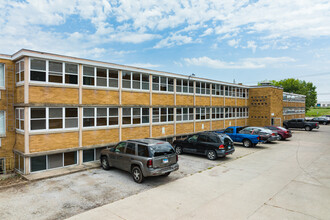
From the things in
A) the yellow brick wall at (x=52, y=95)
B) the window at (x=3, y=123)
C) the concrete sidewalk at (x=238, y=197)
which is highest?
the yellow brick wall at (x=52, y=95)

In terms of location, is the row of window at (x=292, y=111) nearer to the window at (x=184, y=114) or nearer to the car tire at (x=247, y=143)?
the car tire at (x=247, y=143)

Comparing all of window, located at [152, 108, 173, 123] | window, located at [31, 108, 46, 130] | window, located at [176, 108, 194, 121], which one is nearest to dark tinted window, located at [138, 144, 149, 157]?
window, located at [31, 108, 46, 130]

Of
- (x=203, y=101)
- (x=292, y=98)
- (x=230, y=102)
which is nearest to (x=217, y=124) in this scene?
(x=203, y=101)

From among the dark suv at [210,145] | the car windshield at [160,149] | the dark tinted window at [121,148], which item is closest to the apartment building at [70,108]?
the dark tinted window at [121,148]

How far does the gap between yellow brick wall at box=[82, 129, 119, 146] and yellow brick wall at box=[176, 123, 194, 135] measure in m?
6.75

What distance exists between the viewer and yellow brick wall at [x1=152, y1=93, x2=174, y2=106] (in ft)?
57.7

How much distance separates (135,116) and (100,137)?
319 centimetres

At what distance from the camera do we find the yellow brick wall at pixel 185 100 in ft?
65.5

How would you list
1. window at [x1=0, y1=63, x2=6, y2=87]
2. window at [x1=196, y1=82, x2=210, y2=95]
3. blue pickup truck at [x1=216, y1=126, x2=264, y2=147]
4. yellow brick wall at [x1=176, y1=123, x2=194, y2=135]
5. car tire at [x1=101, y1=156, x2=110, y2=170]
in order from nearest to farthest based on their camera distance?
1. car tire at [x1=101, y1=156, x2=110, y2=170]
2. window at [x1=0, y1=63, x2=6, y2=87]
3. blue pickup truck at [x1=216, y1=126, x2=264, y2=147]
4. yellow brick wall at [x1=176, y1=123, x2=194, y2=135]
5. window at [x1=196, y1=82, x2=210, y2=95]

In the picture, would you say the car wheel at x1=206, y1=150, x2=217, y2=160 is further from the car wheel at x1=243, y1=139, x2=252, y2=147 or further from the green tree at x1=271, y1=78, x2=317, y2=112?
the green tree at x1=271, y1=78, x2=317, y2=112

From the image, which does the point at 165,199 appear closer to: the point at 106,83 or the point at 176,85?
the point at 106,83

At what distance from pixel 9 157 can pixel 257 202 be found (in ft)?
42.1

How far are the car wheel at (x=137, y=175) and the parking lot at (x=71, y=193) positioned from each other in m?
0.21

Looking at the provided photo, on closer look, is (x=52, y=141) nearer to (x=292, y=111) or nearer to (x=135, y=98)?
(x=135, y=98)
